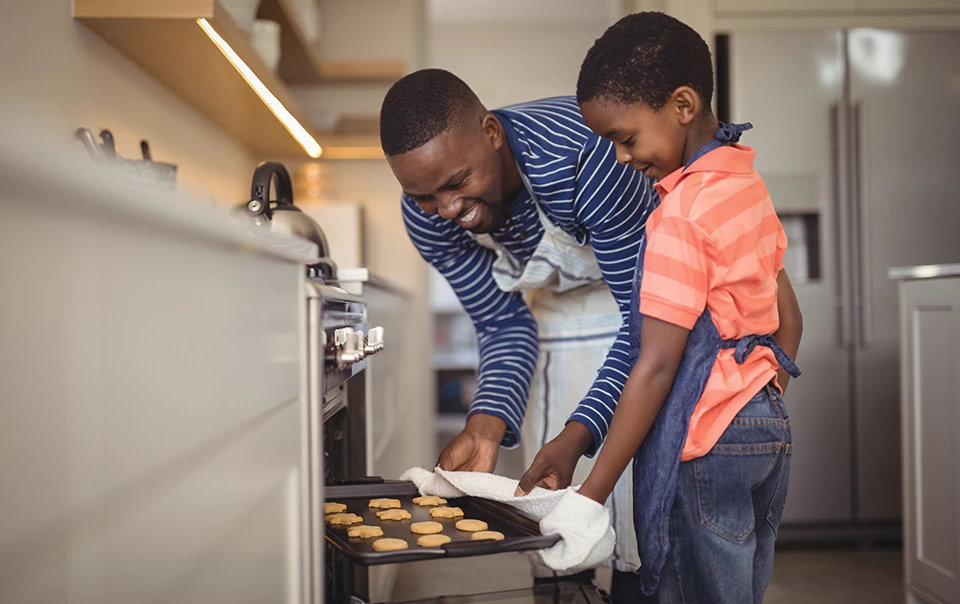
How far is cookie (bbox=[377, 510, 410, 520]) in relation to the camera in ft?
3.23

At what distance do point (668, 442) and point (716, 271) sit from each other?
0.21m

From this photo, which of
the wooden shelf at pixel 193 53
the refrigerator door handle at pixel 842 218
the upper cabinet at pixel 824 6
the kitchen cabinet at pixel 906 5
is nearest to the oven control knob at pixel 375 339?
the wooden shelf at pixel 193 53

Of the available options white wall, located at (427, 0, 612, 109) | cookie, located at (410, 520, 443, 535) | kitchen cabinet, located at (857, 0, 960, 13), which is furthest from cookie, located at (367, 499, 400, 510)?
white wall, located at (427, 0, 612, 109)

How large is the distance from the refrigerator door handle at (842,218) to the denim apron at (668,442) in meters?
2.06

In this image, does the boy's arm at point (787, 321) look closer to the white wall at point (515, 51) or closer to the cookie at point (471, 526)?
the cookie at point (471, 526)

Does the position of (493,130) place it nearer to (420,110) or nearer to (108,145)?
(420,110)

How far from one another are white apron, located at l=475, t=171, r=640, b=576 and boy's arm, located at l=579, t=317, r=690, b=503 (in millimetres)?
457

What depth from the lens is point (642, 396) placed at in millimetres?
927

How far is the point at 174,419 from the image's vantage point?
51cm

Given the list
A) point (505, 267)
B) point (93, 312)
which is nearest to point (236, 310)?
point (93, 312)

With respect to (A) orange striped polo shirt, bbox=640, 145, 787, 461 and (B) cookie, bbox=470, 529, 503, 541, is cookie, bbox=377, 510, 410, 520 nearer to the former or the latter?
(B) cookie, bbox=470, 529, 503, 541

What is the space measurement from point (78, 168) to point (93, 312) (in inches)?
3.2

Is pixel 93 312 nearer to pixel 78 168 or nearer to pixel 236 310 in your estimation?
pixel 78 168

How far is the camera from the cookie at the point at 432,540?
2.67 ft
